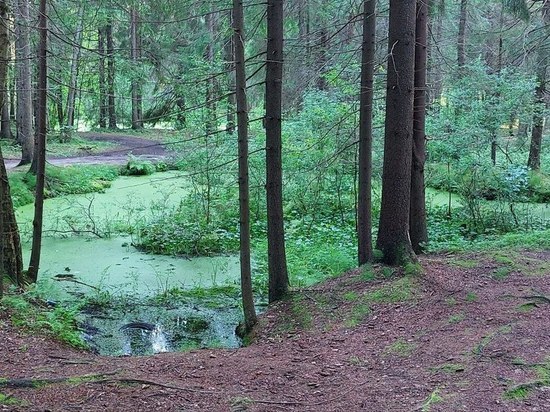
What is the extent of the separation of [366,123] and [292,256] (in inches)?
122

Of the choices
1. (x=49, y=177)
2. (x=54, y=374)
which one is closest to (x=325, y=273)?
(x=54, y=374)

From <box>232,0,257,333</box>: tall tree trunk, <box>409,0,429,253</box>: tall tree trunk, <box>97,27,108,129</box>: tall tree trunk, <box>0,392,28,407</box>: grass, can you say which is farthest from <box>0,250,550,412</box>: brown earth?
<box>97,27,108,129</box>: tall tree trunk

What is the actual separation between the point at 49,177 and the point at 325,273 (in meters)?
9.12

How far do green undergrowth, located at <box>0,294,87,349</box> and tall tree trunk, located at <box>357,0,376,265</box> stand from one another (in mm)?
3812

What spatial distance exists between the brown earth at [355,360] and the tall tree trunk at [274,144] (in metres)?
0.38

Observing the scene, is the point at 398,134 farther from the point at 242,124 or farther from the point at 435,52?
the point at 435,52

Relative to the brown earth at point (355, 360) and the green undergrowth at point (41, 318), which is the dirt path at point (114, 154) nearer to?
the green undergrowth at point (41, 318)

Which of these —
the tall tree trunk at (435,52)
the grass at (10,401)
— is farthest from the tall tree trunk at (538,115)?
the grass at (10,401)

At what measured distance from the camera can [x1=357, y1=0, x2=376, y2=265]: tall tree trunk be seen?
22.5ft

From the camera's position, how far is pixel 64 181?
568 inches

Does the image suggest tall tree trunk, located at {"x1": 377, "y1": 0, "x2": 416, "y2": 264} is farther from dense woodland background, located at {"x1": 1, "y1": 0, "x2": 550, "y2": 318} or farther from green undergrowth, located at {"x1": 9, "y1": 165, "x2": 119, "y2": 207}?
green undergrowth, located at {"x1": 9, "y1": 165, "x2": 119, "y2": 207}

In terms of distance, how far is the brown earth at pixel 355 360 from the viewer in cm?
329

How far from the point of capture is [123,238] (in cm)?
1041

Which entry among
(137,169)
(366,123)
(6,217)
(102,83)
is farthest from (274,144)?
(102,83)
